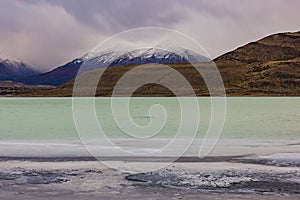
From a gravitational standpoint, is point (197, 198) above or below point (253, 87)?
below

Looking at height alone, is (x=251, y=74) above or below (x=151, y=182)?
above

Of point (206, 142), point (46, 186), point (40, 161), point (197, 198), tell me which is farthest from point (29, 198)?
point (206, 142)

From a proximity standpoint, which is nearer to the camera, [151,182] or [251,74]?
[151,182]

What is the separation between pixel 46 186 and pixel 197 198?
315cm

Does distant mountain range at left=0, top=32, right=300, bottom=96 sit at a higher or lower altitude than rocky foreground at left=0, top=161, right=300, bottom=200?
higher

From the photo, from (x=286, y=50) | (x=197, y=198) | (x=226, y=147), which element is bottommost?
(x=197, y=198)

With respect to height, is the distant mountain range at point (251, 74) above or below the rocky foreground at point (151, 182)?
above

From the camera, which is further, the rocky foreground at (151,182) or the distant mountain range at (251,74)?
the distant mountain range at (251,74)

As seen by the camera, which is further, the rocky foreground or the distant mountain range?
the distant mountain range

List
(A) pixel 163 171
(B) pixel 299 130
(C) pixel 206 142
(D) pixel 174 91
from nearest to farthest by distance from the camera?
(A) pixel 163 171
(C) pixel 206 142
(B) pixel 299 130
(D) pixel 174 91

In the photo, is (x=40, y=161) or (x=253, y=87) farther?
(x=253, y=87)

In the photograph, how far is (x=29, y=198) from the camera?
891cm

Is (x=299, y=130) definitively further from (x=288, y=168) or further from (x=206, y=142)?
(x=288, y=168)

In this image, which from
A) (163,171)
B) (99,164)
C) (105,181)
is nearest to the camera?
(105,181)
